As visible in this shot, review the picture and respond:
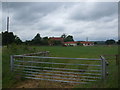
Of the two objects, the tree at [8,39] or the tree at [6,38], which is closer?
the tree at [8,39]

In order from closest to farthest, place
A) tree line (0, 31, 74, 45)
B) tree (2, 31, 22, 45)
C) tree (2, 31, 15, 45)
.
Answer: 1. tree (2, 31, 22, 45)
2. tree (2, 31, 15, 45)
3. tree line (0, 31, 74, 45)

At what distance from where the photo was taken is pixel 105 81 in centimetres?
429

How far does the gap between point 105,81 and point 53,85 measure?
1585 millimetres

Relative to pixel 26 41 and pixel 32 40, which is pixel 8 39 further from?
pixel 32 40

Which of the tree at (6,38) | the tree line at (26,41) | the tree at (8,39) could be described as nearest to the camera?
the tree at (8,39)

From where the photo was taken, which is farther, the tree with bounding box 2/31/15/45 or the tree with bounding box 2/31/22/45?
the tree with bounding box 2/31/15/45

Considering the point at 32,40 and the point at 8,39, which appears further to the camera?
the point at 32,40

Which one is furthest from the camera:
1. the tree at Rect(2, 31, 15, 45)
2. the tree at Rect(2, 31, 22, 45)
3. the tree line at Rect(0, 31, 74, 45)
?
the tree line at Rect(0, 31, 74, 45)

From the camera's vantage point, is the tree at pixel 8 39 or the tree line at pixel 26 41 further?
the tree line at pixel 26 41

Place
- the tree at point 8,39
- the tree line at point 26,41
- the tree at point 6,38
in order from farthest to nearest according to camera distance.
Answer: the tree line at point 26,41, the tree at point 6,38, the tree at point 8,39

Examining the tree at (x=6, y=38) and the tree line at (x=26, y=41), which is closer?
the tree at (x=6, y=38)

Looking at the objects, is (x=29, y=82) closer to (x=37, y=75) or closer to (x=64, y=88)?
(x=37, y=75)

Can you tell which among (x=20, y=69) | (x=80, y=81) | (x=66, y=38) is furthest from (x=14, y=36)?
(x=66, y=38)

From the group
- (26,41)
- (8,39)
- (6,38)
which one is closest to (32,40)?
(26,41)
